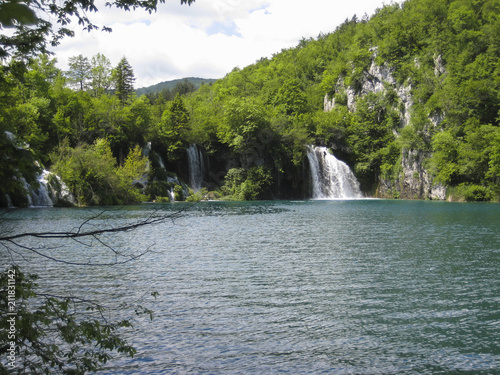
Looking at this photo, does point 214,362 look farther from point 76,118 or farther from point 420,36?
point 420,36

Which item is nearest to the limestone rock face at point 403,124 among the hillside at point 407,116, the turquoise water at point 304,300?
the hillside at point 407,116

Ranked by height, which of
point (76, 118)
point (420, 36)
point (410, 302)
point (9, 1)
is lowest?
point (410, 302)

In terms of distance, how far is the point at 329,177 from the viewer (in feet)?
192

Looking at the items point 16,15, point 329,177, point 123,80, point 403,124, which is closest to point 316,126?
point 329,177

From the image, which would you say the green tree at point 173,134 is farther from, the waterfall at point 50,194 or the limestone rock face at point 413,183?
the limestone rock face at point 413,183

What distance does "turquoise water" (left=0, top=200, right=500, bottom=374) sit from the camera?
6379mm

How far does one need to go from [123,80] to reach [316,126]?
33435 millimetres

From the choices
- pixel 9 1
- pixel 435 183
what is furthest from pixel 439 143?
pixel 9 1

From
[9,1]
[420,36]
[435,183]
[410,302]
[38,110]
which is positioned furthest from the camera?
[420,36]

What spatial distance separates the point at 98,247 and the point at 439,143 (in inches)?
1825

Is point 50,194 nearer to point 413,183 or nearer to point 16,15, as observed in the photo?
point 16,15

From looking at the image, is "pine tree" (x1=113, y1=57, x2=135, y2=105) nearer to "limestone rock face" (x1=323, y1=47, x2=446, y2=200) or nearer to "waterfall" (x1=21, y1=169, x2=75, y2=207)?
"waterfall" (x1=21, y1=169, x2=75, y2=207)

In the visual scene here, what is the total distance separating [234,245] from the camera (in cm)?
1697

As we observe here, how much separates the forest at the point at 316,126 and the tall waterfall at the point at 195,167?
103 cm
